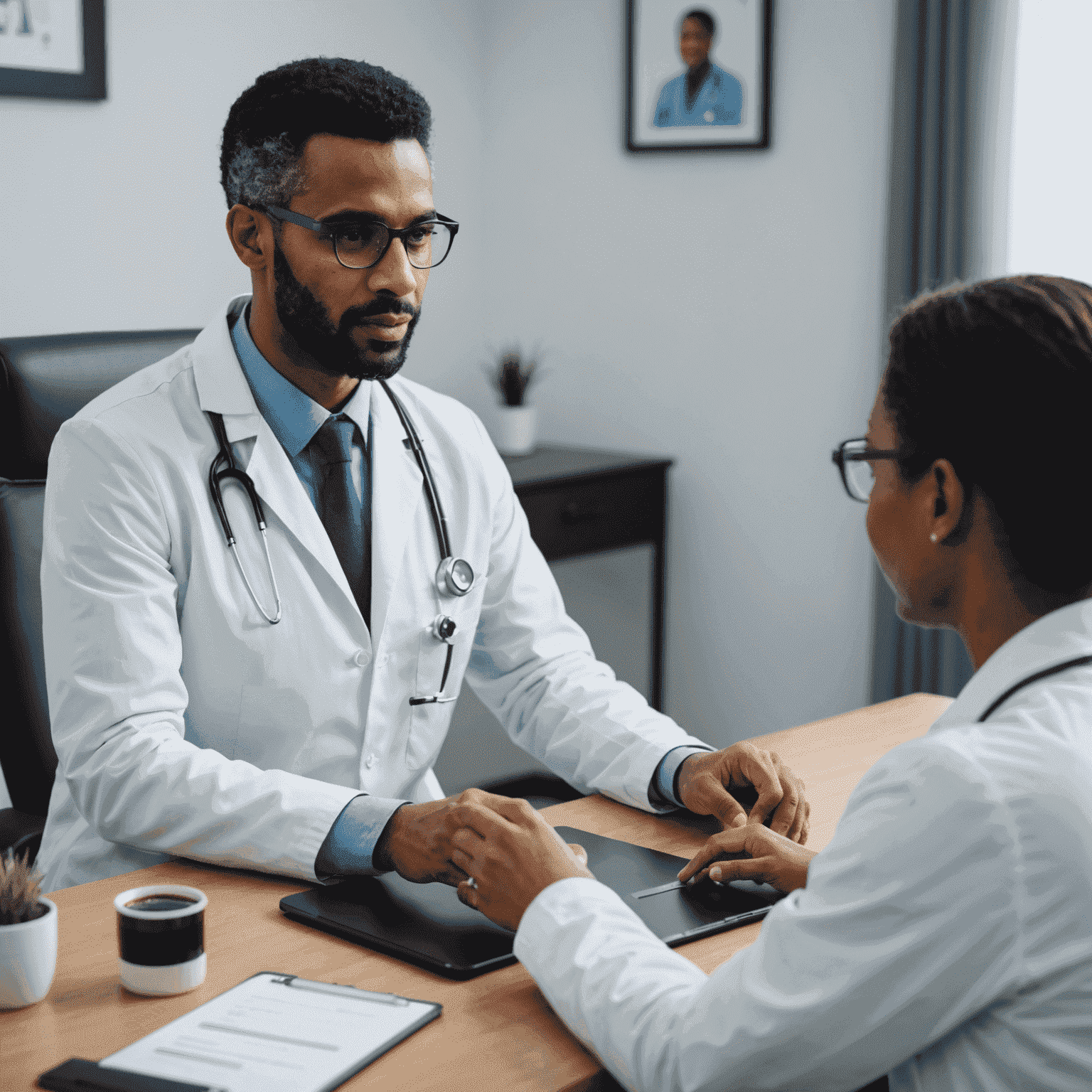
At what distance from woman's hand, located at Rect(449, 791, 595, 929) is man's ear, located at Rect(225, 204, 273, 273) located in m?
0.79

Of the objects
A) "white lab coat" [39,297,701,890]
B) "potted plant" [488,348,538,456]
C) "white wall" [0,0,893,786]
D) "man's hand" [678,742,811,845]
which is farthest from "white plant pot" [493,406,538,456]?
"man's hand" [678,742,811,845]

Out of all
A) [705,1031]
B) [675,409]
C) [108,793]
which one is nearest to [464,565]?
[108,793]

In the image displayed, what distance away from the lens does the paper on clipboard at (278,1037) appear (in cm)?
90

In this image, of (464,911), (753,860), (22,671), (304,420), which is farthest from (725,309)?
(464,911)

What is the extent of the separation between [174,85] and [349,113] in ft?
5.31

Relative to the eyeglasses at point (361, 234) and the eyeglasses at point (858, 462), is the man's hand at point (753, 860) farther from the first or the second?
the eyeglasses at point (361, 234)

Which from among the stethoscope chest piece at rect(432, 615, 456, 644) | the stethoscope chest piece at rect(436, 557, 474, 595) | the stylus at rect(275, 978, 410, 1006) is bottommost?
the stylus at rect(275, 978, 410, 1006)

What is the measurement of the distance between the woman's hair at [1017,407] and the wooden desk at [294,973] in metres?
0.45

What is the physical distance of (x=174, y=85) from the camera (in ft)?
9.75

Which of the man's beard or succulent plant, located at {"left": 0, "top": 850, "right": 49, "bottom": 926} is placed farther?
the man's beard

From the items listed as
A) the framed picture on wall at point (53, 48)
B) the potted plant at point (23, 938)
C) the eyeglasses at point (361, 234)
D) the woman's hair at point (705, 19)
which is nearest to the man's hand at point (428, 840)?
the potted plant at point (23, 938)

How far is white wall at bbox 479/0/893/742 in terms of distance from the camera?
302 centimetres

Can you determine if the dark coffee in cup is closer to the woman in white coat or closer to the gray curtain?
the woman in white coat

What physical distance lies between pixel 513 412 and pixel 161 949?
243 cm
